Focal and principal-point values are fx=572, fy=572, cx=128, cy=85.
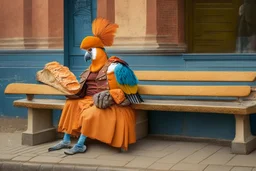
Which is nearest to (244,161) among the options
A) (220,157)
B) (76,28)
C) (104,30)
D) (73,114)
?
(220,157)

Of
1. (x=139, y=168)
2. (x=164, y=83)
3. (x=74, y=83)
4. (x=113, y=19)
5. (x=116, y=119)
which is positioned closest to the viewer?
(x=139, y=168)

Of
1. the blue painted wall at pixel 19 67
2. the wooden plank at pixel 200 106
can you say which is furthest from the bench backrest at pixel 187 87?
the blue painted wall at pixel 19 67

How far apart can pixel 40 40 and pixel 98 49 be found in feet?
8.27

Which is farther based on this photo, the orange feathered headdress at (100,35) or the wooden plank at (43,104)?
the wooden plank at (43,104)

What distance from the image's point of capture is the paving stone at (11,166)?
7.02 meters

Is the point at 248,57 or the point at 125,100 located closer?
the point at 125,100

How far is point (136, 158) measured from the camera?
7059 mm

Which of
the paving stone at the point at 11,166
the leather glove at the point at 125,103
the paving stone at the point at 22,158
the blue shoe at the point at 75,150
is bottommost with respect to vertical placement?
the paving stone at the point at 11,166

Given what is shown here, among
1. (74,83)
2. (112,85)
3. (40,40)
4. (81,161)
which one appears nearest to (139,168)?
(81,161)

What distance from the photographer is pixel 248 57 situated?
8031 mm

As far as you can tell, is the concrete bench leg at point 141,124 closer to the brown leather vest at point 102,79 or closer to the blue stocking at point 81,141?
the brown leather vest at point 102,79

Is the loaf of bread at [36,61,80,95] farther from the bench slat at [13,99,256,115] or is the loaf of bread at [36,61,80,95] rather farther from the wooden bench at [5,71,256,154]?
the bench slat at [13,99,256,115]

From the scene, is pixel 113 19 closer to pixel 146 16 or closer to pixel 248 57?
pixel 146 16

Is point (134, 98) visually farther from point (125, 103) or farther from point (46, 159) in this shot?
point (46, 159)
